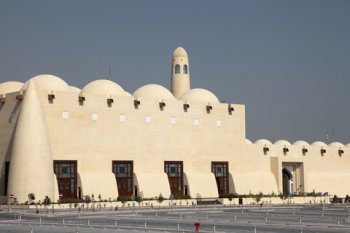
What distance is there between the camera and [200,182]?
57344 millimetres

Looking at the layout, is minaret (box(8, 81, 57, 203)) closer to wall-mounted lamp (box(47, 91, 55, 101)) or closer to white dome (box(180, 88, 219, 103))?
wall-mounted lamp (box(47, 91, 55, 101))

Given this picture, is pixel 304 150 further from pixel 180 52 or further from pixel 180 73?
pixel 180 52

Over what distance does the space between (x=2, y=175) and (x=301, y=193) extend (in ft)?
101

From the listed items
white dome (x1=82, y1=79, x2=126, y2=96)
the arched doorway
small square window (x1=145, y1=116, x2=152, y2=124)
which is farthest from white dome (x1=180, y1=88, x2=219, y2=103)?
the arched doorway

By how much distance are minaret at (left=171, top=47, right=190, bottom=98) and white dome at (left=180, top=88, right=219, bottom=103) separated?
16.9 ft

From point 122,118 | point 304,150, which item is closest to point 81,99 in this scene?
point 122,118

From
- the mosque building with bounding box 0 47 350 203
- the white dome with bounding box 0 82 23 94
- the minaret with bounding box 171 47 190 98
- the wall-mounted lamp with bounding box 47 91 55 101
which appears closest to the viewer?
the mosque building with bounding box 0 47 350 203

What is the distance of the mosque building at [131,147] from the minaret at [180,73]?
126 mm

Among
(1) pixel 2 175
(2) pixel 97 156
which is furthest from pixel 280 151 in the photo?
(1) pixel 2 175

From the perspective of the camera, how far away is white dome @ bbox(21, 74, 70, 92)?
50.5m

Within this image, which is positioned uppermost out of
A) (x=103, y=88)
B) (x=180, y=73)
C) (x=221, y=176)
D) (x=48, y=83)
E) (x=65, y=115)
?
(x=180, y=73)

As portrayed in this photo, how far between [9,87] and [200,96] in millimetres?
18051

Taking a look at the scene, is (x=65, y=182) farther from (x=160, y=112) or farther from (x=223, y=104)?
(x=223, y=104)

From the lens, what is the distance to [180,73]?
2699 inches
